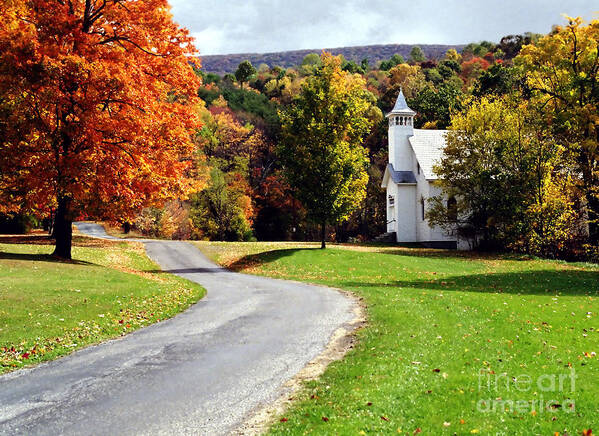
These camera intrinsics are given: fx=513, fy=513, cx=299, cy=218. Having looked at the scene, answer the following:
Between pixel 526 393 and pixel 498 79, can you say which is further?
pixel 498 79

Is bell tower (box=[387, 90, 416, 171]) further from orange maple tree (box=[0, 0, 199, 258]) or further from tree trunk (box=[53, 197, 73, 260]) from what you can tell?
tree trunk (box=[53, 197, 73, 260])

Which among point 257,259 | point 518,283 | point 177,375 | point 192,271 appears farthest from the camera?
point 257,259

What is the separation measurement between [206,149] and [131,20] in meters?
52.2

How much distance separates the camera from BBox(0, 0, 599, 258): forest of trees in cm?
2444

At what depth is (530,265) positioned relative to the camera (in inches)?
1426

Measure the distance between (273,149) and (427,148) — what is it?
2109 centimetres

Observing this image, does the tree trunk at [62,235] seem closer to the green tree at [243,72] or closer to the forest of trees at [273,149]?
the forest of trees at [273,149]

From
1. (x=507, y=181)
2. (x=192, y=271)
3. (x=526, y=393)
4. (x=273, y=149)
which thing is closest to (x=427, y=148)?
(x=507, y=181)

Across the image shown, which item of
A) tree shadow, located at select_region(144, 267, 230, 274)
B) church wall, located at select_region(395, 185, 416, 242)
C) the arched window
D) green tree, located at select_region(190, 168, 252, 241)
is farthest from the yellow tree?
green tree, located at select_region(190, 168, 252, 241)

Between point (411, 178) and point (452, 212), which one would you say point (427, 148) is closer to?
point (411, 178)

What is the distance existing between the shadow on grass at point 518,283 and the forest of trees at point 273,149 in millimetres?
2363

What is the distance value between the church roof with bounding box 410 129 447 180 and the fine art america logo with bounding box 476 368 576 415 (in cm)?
4514

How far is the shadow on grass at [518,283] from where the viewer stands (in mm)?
24359

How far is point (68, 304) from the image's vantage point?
17109 millimetres
